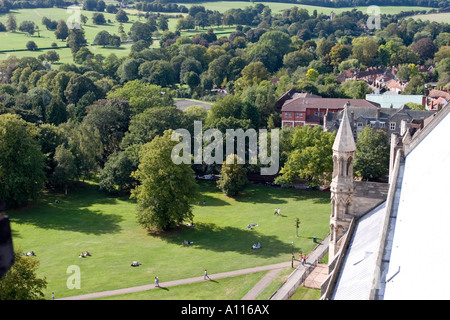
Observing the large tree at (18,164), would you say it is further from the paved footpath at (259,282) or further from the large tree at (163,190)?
the paved footpath at (259,282)

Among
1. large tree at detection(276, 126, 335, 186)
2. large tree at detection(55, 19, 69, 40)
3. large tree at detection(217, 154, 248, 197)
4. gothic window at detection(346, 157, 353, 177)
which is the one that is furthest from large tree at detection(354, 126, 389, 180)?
large tree at detection(55, 19, 69, 40)

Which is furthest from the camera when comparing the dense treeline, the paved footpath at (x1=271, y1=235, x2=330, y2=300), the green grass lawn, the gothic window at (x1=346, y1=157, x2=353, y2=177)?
the dense treeline

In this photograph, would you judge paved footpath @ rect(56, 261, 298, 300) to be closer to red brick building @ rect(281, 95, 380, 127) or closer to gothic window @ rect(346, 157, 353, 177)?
gothic window @ rect(346, 157, 353, 177)

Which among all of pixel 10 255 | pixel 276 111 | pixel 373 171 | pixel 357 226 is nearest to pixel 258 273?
pixel 357 226

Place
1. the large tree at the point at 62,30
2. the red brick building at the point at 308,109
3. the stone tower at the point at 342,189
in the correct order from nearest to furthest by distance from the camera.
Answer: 1. the stone tower at the point at 342,189
2. the red brick building at the point at 308,109
3. the large tree at the point at 62,30

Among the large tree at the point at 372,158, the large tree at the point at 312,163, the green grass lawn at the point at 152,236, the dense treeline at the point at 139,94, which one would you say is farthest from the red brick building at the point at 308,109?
the green grass lawn at the point at 152,236
